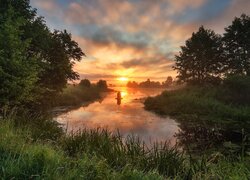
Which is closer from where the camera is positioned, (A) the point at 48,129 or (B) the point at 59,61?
(A) the point at 48,129

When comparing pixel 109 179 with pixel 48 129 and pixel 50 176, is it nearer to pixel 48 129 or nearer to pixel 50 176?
pixel 50 176

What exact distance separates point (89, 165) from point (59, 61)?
973 inches

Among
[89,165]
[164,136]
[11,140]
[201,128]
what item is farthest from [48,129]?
[201,128]

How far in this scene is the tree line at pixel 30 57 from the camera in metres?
14.4

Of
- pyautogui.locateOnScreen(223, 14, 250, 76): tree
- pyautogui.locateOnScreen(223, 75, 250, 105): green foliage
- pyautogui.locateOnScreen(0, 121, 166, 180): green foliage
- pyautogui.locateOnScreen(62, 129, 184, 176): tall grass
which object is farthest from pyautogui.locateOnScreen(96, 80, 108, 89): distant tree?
pyautogui.locateOnScreen(0, 121, 166, 180): green foliage

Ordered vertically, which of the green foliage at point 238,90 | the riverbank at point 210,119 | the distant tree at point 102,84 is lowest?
the riverbank at point 210,119

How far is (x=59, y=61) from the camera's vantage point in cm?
3006

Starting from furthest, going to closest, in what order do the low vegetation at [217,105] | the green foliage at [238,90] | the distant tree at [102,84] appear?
the distant tree at [102,84], the green foliage at [238,90], the low vegetation at [217,105]

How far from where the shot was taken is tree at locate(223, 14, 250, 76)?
45.8 m

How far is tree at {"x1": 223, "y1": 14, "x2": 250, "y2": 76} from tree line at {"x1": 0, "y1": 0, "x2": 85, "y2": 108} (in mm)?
25526

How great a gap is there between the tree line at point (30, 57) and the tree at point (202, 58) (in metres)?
22.1

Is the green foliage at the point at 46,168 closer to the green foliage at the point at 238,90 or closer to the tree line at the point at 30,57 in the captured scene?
the tree line at the point at 30,57

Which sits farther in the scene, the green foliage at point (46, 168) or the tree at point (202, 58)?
the tree at point (202, 58)

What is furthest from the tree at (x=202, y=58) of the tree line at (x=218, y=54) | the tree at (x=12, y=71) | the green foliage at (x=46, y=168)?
the green foliage at (x=46, y=168)
